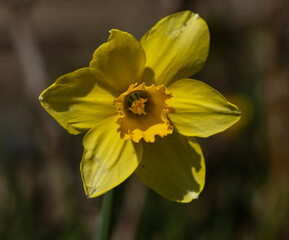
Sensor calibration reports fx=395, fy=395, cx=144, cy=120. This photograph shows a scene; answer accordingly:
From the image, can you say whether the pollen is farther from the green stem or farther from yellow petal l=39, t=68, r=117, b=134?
the green stem

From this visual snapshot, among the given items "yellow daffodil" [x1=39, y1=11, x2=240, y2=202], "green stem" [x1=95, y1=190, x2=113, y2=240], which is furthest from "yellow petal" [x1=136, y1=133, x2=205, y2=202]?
"green stem" [x1=95, y1=190, x2=113, y2=240]

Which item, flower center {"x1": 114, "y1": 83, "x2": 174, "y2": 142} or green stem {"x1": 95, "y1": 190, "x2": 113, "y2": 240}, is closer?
green stem {"x1": 95, "y1": 190, "x2": 113, "y2": 240}

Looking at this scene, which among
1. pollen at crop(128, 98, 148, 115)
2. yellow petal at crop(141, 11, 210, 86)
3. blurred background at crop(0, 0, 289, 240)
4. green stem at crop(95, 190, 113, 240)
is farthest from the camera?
blurred background at crop(0, 0, 289, 240)

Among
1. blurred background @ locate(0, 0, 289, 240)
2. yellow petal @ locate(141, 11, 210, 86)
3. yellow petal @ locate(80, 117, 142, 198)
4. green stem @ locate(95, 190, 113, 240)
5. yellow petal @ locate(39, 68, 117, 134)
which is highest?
yellow petal @ locate(141, 11, 210, 86)

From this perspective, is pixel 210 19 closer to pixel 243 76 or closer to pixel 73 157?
pixel 243 76

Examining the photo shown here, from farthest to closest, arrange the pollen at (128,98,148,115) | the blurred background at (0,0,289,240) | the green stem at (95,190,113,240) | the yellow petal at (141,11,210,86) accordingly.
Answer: the blurred background at (0,0,289,240), the pollen at (128,98,148,115), the yellow petal at (141,11,210,86), the green stem at (95,190,113,240)

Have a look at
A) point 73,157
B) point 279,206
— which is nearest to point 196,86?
point 279,206

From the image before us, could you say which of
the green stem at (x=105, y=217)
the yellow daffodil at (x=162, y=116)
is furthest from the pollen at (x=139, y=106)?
the green stem at (x=105, y=217)

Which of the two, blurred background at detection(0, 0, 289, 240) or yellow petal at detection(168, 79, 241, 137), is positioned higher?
yellow petal at detection(168, 79, 241, 137)
